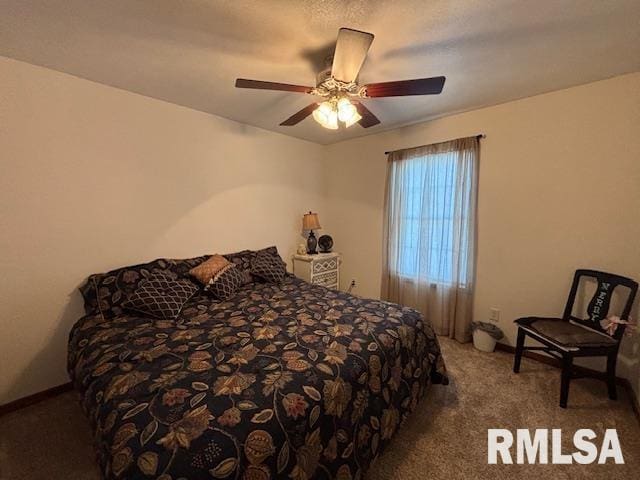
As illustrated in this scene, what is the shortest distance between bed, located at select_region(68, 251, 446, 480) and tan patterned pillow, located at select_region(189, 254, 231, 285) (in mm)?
Answer: 302

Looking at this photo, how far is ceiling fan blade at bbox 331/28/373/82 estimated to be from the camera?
1.28 meters

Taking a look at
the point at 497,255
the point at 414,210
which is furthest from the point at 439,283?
the point at 414,210

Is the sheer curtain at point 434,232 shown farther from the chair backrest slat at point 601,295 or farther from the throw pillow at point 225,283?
the throw pillow at point 225,283

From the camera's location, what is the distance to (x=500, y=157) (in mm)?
2600

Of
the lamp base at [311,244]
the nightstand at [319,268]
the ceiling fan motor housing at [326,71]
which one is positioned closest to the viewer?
the ceiling fan motor housing at [326,71]

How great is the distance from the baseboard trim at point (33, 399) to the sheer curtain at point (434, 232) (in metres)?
3.31

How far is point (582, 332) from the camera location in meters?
1.99

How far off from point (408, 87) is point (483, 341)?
2501mm

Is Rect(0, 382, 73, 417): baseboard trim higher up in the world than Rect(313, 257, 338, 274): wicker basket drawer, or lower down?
lower down

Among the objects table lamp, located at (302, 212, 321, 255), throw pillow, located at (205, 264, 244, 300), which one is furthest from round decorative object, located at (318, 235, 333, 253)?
throw pillow, located at (205, 264, 244, 300)

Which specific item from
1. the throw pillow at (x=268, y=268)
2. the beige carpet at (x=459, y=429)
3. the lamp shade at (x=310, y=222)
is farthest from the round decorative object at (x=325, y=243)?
the beige carpet at (x=459, y=429)

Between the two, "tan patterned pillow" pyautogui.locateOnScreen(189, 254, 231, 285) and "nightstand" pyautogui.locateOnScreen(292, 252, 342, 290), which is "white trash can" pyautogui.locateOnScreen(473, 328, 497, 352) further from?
"tan patterned pillow" pyautogui.locateOnScreen(189, 254, 231, 285)

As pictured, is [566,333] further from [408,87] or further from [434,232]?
[408,87]

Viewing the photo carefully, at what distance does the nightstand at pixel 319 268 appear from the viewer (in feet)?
11.5
